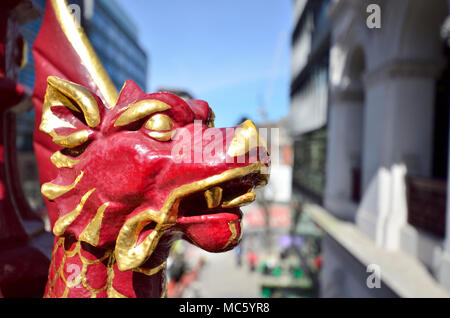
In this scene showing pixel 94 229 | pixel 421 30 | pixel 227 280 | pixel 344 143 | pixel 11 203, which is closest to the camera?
pixel 94 229

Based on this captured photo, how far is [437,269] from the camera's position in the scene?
3986 mm

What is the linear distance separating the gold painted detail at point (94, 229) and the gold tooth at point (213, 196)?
422 millimetres

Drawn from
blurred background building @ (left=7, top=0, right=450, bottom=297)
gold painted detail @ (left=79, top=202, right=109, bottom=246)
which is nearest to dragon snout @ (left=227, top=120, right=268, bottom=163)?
blurred background building @ (left=7, top=0, right=450, bottom=297)

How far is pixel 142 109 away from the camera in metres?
1.19

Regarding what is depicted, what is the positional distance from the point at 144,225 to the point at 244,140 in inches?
21.4

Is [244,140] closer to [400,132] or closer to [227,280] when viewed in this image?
[400,132]

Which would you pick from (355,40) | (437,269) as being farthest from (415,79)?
(437,269)

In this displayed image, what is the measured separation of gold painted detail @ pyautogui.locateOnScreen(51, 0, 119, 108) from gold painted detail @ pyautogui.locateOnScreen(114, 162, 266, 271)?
70 centimetres

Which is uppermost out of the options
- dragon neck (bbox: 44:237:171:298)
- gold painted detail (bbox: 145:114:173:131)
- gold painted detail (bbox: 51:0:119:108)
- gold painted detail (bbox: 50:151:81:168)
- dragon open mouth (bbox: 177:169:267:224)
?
gold painted detail (bbox: 51:0:119:108)

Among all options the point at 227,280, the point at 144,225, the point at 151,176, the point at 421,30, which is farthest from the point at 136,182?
the point at 227,280

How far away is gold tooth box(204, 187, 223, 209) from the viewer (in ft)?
3.77

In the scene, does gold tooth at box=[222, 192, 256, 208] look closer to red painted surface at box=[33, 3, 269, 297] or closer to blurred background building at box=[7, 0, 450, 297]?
red painted surface at box=[33, 3, 269, 297]

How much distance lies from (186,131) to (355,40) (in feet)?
26.2
